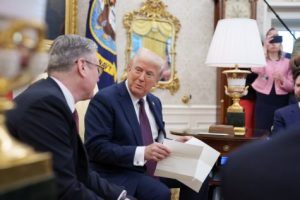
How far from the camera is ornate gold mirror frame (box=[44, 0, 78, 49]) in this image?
4.43 m

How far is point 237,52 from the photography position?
12.3ft

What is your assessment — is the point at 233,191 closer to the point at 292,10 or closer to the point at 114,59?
the point at 114,59

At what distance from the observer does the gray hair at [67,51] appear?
1961 millimetres

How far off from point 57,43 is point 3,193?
59.1 inches

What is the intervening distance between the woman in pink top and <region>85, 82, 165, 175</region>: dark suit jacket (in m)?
2.48

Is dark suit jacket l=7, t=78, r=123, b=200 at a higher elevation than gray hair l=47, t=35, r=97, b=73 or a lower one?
lower

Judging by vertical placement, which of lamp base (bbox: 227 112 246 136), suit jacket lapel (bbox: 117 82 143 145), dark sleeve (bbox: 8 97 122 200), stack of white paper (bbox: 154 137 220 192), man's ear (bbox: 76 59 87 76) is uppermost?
man's ear (bbox: 76 59 87 76)

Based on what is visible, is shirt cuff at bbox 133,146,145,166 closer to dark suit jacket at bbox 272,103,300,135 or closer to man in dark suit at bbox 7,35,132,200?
man in dark suit at bbox 7,35,132,200

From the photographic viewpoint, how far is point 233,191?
77cm

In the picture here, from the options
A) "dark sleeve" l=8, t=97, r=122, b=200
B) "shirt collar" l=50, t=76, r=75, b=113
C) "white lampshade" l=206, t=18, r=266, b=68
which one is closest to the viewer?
"dark sleeve" l=8, t=97, r=122, b=200

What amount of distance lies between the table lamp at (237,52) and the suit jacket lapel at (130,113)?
47.5 inches

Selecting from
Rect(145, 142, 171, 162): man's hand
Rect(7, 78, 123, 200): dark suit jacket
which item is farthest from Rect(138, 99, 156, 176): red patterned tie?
Rect(7, 78, 123, 200): dark suit jacket

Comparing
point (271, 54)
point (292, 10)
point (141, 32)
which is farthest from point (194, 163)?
point (292, 10)

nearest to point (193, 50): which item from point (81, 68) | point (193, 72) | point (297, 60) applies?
point (193, 72)
